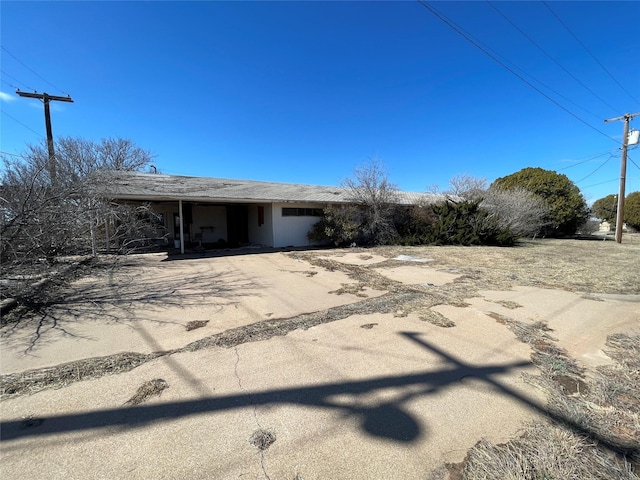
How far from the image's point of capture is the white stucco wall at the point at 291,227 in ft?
44.0

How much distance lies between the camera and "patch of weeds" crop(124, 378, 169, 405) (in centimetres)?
225

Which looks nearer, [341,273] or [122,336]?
[122,336]

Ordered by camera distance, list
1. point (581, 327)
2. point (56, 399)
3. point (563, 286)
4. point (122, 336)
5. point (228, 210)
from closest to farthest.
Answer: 1. point (56, 399)
2. point (122, 336)
3. point (581, 327)
4. point (563, 286)
5. point (228, 210)

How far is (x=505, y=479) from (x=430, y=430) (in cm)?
48

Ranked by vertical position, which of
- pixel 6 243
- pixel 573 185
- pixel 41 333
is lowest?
pixel 41 333

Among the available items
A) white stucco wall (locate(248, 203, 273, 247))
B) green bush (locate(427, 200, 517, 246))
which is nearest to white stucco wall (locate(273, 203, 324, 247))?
white stucco wall (locate(248, 203, 273, 247))

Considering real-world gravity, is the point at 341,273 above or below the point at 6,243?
below

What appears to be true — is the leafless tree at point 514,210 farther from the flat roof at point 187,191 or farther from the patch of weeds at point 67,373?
the patch of weeds at point 67,373

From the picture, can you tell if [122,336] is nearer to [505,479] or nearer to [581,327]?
[505,479]

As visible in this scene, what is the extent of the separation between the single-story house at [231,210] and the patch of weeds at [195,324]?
7767mm

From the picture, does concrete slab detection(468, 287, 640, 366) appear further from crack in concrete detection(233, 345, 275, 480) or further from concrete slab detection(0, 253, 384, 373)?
crack in concrete detection(233, 345, 275, 480)

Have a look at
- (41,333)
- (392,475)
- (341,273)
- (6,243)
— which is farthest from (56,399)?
(341,273)

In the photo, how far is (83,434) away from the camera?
1.91m

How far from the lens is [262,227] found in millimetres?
14266
